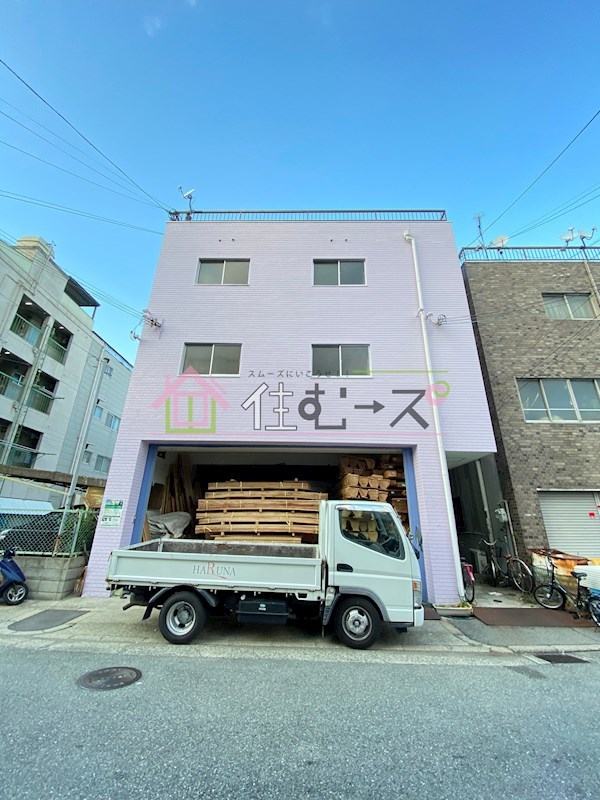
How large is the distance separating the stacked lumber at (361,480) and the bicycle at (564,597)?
3931mm

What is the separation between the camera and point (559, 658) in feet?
17.0

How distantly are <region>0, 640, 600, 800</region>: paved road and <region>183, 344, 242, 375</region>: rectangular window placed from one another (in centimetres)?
657

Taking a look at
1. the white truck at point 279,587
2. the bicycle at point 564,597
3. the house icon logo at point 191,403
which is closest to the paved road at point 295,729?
the white truck at point 279,587

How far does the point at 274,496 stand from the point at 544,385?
9.05 meters

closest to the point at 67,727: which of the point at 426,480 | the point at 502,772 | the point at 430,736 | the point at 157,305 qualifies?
the point at 430,736

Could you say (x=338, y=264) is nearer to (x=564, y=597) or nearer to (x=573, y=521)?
(x=573, y=521)

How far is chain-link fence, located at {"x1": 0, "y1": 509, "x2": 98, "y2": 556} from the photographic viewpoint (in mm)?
7488

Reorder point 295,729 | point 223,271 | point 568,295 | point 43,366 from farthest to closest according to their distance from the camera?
point 43,366, point 568,295, point 223,271, point 295,729

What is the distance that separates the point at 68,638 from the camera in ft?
17.5

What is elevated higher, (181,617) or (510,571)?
(510,571)

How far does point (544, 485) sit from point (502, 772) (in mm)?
8601

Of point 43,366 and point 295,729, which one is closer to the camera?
point 295,729

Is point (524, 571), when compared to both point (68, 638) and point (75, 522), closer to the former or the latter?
point (68, 638)

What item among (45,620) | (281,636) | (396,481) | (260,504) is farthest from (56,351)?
(281,636)
